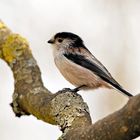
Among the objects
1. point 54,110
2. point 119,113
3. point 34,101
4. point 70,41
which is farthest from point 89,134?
point 70,41

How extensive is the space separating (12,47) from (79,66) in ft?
3.46

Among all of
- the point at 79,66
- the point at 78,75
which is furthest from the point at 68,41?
the point at 78,75

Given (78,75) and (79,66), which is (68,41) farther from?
(78,75)

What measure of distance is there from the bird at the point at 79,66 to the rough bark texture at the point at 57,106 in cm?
83

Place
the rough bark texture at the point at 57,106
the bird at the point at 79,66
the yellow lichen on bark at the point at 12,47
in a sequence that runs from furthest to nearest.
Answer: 1. the bird at the point at 79,66
2. the yellow lichen on bark at the point at 12,47
3. the rough bark texture at the point at 57,106

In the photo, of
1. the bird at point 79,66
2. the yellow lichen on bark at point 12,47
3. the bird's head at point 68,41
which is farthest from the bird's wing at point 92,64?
the yellow lichen on bark at point 12,47

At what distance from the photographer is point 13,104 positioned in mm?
3125

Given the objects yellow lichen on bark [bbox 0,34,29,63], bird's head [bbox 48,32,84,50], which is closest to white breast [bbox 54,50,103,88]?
bird's head [bbox 48,32,84,50]

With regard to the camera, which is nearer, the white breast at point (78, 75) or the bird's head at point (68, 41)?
the white breast at point (78, 75)

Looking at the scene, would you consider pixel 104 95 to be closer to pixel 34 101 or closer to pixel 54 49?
pixel 54 49

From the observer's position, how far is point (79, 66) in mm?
4414

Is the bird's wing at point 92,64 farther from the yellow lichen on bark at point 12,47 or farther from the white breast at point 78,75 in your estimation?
the yellow lichen on bark at point 12,47

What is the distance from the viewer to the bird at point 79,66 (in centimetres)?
426

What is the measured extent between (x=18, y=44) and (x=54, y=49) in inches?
47.6
